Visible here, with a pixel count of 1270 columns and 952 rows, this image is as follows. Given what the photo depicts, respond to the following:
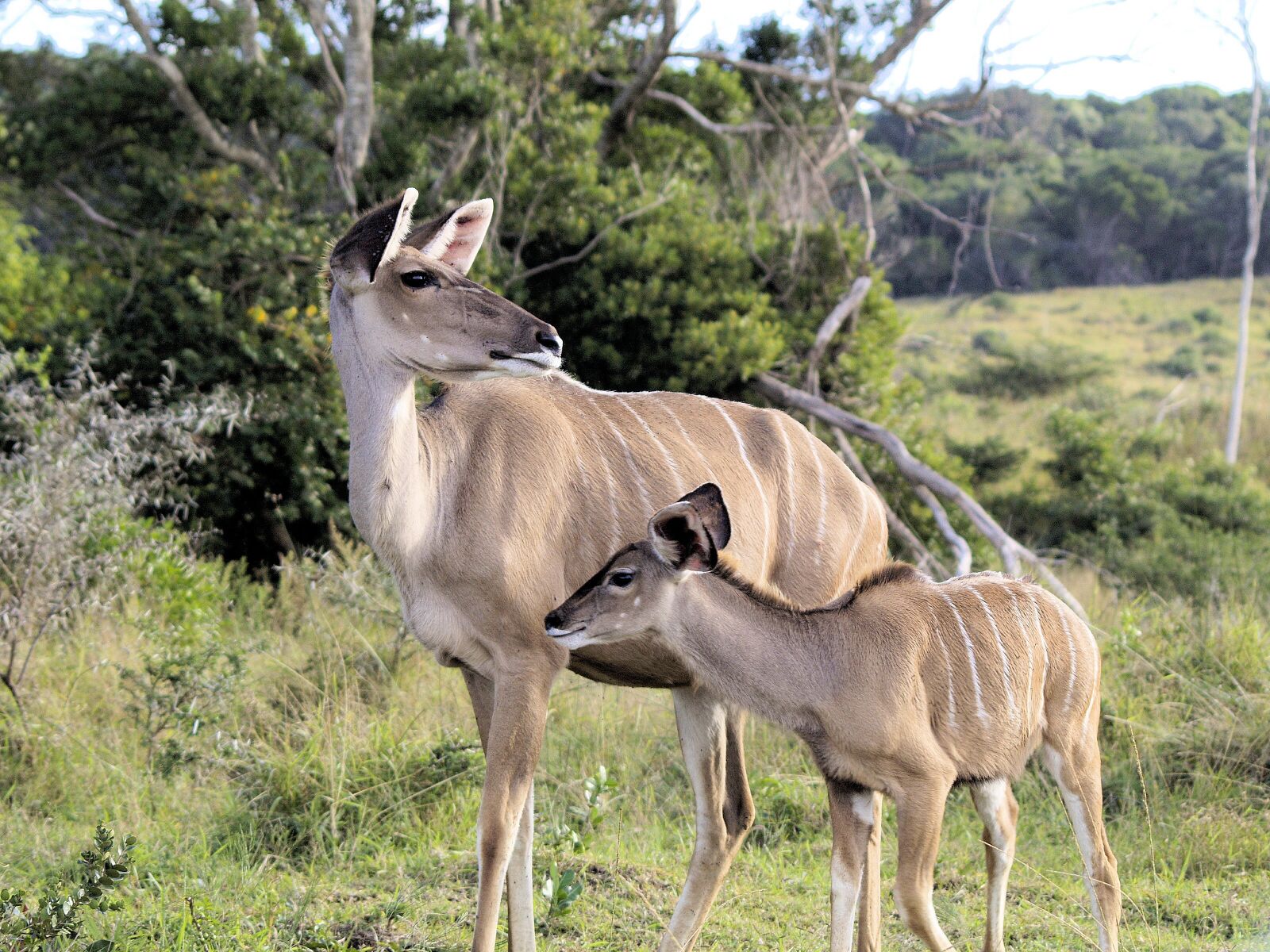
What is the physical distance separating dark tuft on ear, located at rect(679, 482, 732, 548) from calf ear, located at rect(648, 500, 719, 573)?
0.03 metres

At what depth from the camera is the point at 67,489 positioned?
681 cm

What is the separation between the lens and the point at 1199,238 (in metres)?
36.5

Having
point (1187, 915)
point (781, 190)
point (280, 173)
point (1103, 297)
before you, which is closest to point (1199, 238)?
point (1103, 297)

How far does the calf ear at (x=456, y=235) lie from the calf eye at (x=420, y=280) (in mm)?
249

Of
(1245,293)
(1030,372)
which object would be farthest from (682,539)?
(1030,372)

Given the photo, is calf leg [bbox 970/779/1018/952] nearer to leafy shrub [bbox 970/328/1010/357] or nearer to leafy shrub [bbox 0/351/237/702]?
leafy shrub [bbox 0/351/237/702]

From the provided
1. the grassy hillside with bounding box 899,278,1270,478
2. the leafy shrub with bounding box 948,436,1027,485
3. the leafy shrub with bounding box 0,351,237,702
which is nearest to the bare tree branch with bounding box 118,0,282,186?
the leafy shrub with bounding box 0,351,237,702

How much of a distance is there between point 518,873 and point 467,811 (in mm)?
1302

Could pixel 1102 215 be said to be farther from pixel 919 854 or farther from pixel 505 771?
pixel 505 771

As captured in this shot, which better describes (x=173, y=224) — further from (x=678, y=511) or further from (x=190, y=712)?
(x=678, y=511)

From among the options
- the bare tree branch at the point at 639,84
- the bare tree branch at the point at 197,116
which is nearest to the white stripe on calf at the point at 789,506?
the bare tree branch at the point at 639,84

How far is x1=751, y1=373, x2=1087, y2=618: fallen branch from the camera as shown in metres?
7.58

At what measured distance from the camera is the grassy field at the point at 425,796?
178 inches

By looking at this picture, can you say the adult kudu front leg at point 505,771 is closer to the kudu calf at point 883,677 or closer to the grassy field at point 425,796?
the kudu calf at point 883,677
